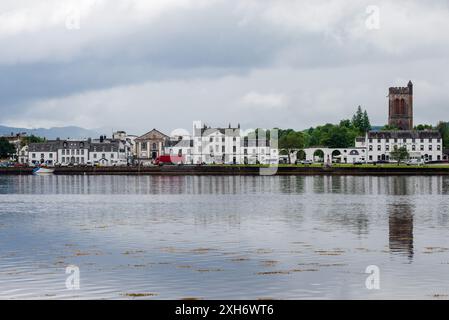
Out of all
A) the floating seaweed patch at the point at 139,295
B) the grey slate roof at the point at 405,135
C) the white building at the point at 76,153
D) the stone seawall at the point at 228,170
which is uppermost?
the grey slate roof at the point at 405,135

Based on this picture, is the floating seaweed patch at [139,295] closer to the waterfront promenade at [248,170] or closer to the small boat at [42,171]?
the waterfront promenade at [248,170]

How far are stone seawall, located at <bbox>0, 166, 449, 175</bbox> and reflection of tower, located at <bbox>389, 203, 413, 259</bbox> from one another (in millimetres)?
84730

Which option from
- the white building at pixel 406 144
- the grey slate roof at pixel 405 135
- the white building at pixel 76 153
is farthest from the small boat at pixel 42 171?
the grey slate roof at pixel 405 135

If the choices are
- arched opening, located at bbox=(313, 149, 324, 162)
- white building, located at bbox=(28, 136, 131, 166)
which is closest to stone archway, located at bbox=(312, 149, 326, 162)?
arched opening, located at bbox=(313, 149, 324, 162)

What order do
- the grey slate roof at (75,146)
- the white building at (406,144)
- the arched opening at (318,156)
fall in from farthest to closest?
the arched opening at (318,156) → the grey slate roof at (75,146) → the white building at (406,144)

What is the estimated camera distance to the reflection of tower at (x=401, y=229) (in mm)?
32375

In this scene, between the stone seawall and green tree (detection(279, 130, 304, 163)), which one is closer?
the stone seawall

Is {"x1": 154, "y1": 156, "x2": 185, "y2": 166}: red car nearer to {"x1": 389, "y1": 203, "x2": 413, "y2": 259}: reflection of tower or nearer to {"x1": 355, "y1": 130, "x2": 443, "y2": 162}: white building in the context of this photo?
{"x1": 355, "y1": 130, "x2": 443, "y2": 162}: white building

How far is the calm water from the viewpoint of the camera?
23500 mm

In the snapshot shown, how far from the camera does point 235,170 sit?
151125 millimetres

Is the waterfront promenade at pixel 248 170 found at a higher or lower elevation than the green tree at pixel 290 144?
lower
